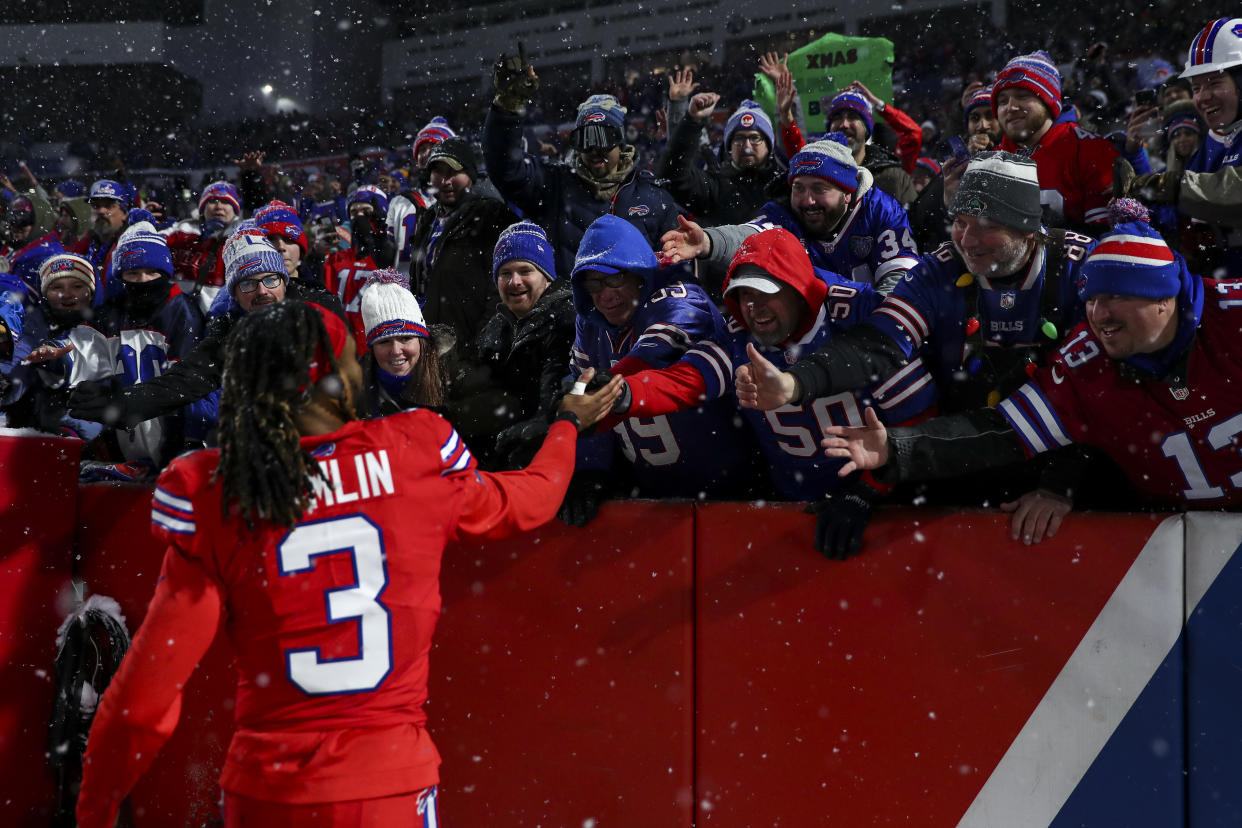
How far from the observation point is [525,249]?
16.2 ft

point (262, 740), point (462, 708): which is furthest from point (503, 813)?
point (262, 740)

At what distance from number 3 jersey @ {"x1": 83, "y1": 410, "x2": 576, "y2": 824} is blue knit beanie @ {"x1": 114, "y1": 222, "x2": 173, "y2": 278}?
158 inches

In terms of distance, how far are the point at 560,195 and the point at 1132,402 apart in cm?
365

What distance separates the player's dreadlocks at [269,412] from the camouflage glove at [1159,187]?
3.53m

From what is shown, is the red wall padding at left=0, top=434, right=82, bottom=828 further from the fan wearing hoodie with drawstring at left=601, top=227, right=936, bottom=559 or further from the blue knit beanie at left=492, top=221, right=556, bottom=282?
the fan wearing hoodie with drawstring at left=601, top=227, right=936, bottom=559

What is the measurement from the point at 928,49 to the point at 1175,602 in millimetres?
22578

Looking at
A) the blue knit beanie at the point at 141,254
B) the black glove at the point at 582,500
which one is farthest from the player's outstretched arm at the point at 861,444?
the blue knit beanie at the point at 141,254

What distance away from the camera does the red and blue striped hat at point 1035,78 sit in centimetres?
486

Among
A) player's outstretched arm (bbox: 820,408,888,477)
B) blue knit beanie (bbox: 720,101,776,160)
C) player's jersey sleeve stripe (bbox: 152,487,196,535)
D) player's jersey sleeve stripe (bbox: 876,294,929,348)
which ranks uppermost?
blue knit beanie (bbox: 720,101,776,160)

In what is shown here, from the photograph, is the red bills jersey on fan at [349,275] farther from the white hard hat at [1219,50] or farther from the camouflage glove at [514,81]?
the white hard hat at [1219,50]

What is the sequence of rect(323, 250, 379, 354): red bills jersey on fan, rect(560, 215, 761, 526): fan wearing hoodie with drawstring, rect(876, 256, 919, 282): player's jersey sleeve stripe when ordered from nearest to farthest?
1. rect(560, 215, 761, 526): fan wearing hoodie with drawstring
2. rect(876, 256, 919, 282): player's jersey sleeve stripe
3. rect(323, 250, 379, 354): red bills jersey on fan

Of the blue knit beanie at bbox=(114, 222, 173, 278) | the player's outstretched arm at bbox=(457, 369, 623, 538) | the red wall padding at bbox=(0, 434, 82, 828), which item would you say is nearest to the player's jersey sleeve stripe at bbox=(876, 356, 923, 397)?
the player's outstretched arm at bbox=(457, 369, 623, 538)

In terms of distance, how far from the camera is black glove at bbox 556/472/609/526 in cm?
369

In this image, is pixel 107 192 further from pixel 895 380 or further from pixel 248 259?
pixel 895 380
